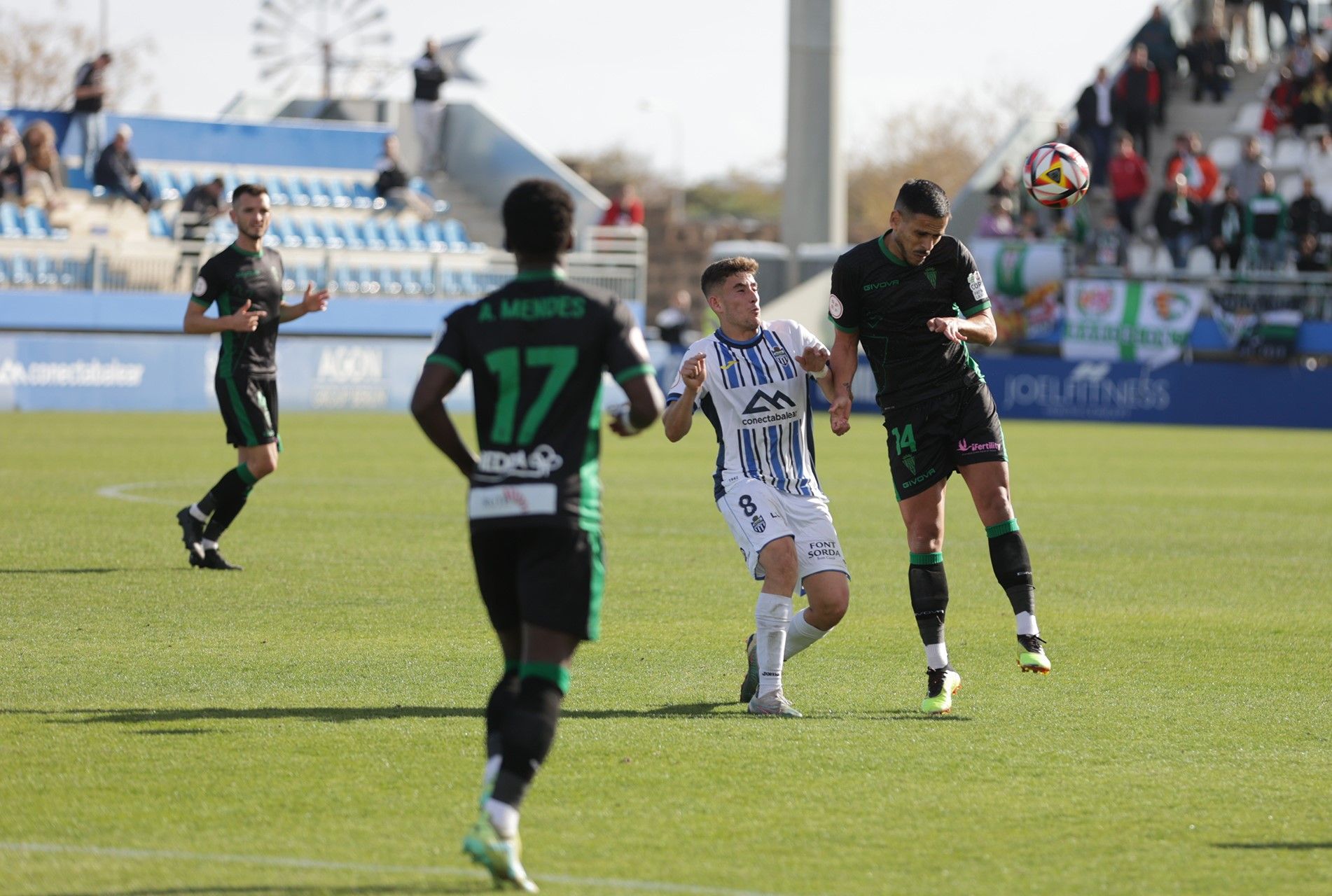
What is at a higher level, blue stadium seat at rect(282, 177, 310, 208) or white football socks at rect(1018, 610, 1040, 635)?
blue stadium seat at rect(282, 177, 310, 208)

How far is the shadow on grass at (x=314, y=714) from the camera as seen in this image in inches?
269

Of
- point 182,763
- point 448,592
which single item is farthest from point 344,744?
point 448,592

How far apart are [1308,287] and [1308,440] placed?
11.4ft

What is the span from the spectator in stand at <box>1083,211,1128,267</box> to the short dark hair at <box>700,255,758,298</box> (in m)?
25.6

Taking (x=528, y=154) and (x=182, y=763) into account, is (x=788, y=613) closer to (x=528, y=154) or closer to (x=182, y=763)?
(x=182, y=763)

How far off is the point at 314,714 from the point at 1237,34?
33.7 metres

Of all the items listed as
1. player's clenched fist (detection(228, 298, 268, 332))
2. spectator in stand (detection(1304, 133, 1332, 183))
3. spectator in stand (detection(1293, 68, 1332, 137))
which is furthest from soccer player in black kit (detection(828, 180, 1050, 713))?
spectator in stand (detection(1293, 68, 1332, 137))

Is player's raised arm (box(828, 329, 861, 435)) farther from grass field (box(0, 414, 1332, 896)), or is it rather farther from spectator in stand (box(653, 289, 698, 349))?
spectator in stand (box(653, 289, 698, 349))

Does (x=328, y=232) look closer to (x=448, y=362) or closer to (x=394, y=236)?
(x=394, y=236)

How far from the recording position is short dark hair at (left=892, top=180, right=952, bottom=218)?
7.27m

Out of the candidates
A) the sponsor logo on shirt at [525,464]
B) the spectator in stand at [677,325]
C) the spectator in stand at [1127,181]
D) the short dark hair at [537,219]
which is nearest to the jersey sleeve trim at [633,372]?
the sponsor logo on shirt at [525,464]

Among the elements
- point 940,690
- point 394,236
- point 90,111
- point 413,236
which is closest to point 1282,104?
point 413,236

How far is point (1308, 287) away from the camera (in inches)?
1155

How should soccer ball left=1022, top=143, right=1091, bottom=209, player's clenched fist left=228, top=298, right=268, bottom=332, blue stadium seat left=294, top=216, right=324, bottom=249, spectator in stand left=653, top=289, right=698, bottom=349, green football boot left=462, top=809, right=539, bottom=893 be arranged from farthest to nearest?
spectator in stand left=653, top=289, right=698, bottom=349, blue stadium seat left=294, top=216, right=324, bottom=249, player's clenched fist left=228, top=298, right=268, bottom=332, soccer ball left=1022, top=143, right=1091, bottom=209, green football boot left=462, top=809, right=539, bottom=893
